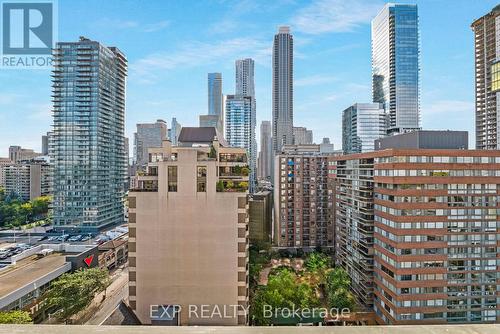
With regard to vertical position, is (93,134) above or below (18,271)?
above

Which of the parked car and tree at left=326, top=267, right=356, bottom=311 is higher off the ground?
tree at left=326, top=267, right=356, bottom=311

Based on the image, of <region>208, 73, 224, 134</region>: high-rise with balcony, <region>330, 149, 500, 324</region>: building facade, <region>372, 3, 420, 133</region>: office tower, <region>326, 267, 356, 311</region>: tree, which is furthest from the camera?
<region>208, 73, 224, 134</region>: high-rise with balcony

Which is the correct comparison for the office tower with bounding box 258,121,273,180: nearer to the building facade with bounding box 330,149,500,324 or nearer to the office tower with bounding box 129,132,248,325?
the building facade with bounding box 330,149,500,324

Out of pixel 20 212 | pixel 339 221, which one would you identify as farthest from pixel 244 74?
pixel 339 221

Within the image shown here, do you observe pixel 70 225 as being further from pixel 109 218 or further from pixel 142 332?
pixel 142 332

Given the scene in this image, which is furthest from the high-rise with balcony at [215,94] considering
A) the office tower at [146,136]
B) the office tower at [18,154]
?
the office tower at [18,154]

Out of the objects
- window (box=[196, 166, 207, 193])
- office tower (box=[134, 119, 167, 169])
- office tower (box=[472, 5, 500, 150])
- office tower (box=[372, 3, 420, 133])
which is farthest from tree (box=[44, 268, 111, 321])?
office tower (box=[134, 119, 167, 169])
